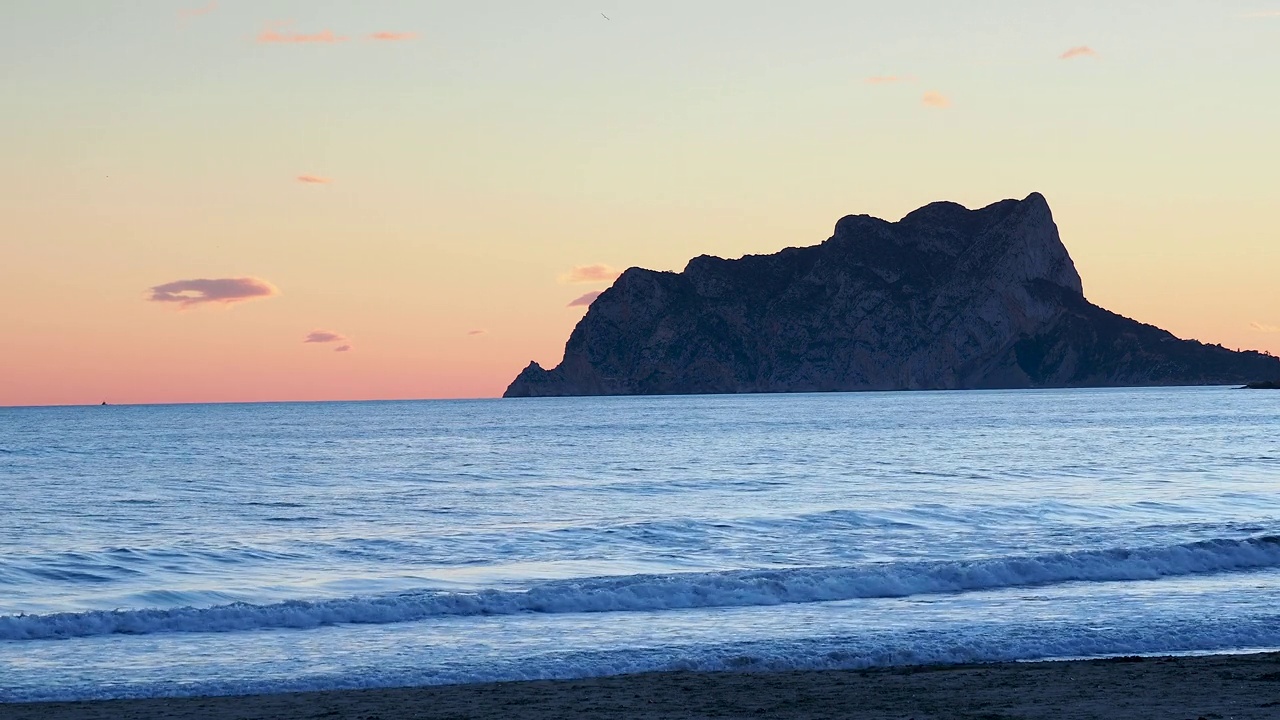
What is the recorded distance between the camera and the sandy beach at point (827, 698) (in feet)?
37.6

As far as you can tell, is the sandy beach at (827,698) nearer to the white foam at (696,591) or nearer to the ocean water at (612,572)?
the ocean water at (612,572)

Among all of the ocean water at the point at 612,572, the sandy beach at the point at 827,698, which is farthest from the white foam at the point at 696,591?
the sandy beach at the point at 827,698

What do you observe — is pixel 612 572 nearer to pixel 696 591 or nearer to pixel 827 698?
pixel 696 591

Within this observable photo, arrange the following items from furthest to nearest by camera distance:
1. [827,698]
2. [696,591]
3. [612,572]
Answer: [612,572] < [696,591] < [827,698]

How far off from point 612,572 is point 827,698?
37.9ft

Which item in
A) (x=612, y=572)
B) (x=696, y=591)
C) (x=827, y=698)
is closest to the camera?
(x=827, y=698)

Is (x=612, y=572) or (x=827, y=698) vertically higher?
(x=827, y=698)

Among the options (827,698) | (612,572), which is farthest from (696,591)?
(827,698)

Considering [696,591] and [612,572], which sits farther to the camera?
[612,572]

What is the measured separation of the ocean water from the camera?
607 inches

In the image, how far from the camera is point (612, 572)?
2356 cm

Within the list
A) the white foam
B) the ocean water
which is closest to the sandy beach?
the ocean water

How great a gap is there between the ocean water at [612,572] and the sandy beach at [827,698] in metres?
0.90

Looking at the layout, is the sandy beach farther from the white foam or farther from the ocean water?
the white foam
